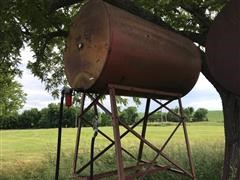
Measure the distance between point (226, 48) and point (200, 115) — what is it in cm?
4887

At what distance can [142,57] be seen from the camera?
5555 mm

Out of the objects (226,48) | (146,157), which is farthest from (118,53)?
(146,157)

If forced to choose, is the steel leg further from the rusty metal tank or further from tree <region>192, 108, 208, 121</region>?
tree <region>192, 108, 208, 121</region>

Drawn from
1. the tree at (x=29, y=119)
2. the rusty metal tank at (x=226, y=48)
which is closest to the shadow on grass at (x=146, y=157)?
the rusty metal tank at (x=226, y=48)

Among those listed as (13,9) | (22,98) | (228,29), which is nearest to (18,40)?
(13,9)

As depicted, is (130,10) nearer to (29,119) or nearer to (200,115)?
(29,119)

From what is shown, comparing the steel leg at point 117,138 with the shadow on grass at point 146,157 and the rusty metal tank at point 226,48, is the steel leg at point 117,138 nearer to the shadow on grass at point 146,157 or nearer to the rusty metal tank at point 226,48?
the rusty metal tank at point 226,48

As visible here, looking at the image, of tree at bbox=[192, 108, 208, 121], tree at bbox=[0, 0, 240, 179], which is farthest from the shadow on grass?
tree at bbox=[192, 108, 208, 121]

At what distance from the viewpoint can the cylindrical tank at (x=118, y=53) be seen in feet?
17.2

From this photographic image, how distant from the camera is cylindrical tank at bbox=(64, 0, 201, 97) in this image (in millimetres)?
5254

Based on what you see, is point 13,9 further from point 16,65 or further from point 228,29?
point 228,29

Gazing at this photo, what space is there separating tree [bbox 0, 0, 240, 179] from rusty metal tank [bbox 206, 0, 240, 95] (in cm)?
249

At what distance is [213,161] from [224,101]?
1.51 m

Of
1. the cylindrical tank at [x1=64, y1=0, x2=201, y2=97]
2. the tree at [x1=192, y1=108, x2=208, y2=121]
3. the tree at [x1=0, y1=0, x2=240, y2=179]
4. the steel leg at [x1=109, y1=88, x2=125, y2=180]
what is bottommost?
the steel leg at [x1=109, y1=88, x2=125, y2=180]
